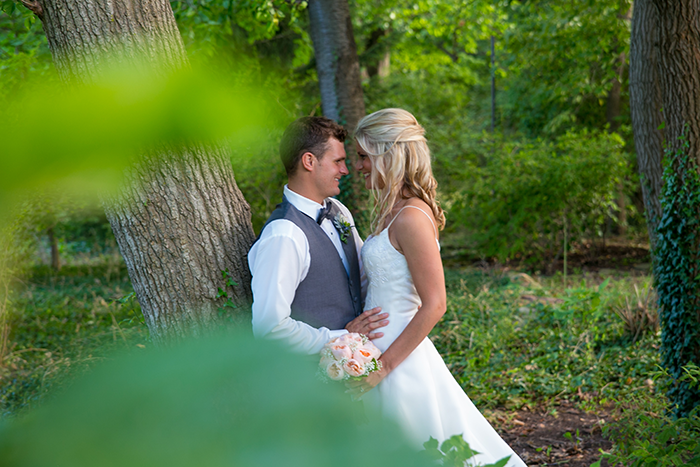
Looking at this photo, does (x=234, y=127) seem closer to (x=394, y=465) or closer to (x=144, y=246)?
(x=394, y=465)

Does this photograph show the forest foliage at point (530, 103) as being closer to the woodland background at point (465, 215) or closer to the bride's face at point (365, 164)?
the woodland background at point (465, 215)

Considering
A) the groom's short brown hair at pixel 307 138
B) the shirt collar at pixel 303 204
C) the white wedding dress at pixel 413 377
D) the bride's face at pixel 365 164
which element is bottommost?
the white wedding dress at pixel 413 377

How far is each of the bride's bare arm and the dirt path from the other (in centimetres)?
204

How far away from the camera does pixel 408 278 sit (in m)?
2.40

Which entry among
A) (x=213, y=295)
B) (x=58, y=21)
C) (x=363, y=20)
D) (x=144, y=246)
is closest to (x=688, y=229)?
(x=213, y=295)

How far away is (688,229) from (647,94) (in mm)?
1244

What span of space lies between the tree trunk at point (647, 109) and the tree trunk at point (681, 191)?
0.47 m

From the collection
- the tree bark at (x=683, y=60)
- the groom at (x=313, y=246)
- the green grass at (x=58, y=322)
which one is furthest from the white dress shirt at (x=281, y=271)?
the tree bark at (x=683, y=60)

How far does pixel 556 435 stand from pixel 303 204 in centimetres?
305

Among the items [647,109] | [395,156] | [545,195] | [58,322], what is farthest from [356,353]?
[545,195]

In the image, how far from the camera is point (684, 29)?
3.47m

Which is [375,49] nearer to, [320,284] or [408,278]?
[408,278]

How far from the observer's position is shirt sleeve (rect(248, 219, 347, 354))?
1912 millimetres

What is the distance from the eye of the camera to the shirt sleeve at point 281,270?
1.91 meters
